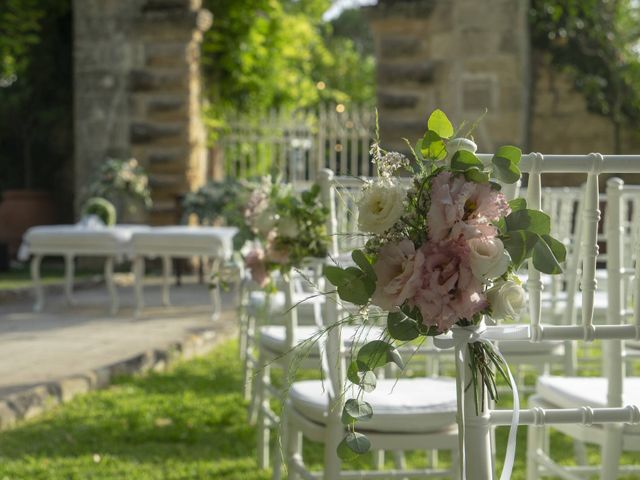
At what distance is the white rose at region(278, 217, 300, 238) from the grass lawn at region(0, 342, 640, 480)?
90 centimetres

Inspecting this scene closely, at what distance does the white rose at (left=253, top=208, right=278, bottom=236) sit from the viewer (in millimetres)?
2639

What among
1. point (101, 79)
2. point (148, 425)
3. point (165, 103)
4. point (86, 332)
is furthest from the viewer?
point (101, 79)

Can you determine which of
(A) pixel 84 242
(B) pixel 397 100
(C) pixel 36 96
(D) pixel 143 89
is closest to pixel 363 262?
(A) pixel 84 242

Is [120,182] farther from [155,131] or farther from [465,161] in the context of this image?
[465,161]

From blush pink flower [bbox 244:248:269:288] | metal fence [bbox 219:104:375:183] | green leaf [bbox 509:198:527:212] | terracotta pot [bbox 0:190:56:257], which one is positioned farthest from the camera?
terracotta pot [bbox 0:190:56:257]

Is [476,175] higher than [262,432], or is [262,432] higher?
[476,175]

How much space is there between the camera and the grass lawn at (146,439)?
3.06 meters

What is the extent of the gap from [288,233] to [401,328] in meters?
1.19

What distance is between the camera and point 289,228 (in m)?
2.56

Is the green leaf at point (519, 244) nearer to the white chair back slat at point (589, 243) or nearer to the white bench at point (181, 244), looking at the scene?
the white chair back slat at point (589, 243)

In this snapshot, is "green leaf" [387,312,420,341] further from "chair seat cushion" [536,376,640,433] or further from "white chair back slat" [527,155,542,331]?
"chair seat cushion" [536,376,640,433]

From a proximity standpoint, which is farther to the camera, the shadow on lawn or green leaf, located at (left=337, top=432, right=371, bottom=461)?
the shadow on lawn

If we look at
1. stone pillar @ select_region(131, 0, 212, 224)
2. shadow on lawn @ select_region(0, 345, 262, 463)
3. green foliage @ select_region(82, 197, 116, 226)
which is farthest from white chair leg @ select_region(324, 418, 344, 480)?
stone pillar @ select_region(131, 0, 212, 224)

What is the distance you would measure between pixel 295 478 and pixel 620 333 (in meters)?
Answer: 1.00
